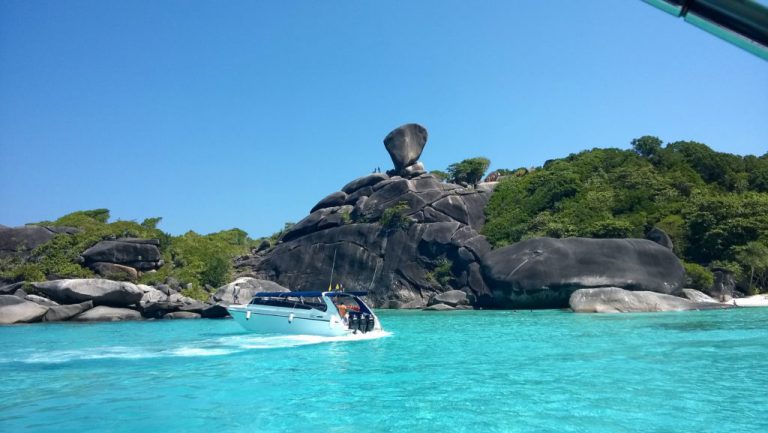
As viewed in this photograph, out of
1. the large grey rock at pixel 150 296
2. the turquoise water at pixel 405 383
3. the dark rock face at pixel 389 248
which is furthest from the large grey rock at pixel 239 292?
the turquoise water at pixel 405 383

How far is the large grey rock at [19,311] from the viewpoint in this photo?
2954 cm

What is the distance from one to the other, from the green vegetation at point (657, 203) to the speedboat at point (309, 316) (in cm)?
2478

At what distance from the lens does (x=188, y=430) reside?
802 centimetres

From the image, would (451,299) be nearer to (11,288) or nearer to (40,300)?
(40,300)

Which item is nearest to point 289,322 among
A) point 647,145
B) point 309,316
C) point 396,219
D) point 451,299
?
point 309,316

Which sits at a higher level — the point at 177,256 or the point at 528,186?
the point at 528,186

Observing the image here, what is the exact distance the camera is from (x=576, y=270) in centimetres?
3322

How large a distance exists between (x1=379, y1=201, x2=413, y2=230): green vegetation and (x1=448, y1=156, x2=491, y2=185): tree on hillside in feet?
41.2

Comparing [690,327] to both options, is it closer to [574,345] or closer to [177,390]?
[574,345]

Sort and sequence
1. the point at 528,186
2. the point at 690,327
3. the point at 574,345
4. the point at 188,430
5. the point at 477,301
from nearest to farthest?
the point at 188,430 < the point at 574,345 < the point at 690,327 < the point at 477,301 < the point at 528,186

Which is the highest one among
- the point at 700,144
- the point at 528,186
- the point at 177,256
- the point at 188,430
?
the point at 700,144

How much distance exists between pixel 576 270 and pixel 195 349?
24423 millimetres

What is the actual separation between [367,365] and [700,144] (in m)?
53.1

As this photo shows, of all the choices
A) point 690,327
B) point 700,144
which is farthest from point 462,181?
point 690,327
